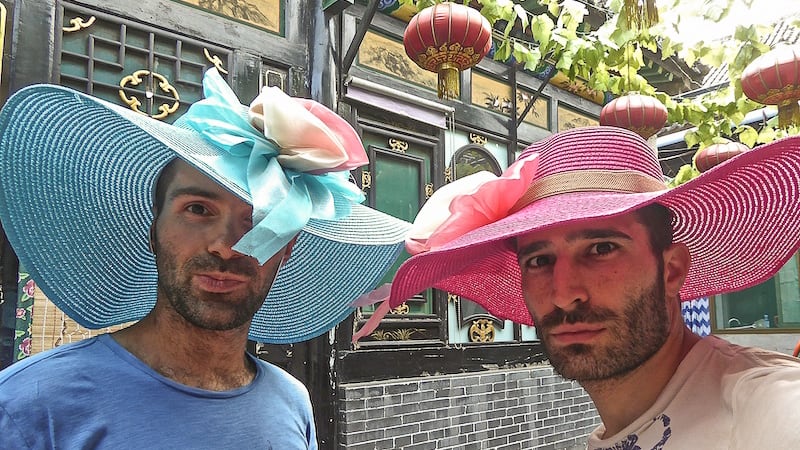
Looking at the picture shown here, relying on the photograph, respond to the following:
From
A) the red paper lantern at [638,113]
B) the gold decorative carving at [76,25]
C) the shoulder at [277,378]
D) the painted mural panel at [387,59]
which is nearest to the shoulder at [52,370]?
the shoulder at [277,378]

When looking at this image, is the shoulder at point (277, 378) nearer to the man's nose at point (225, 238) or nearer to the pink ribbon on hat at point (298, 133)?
the man's nose at point (225, 238)

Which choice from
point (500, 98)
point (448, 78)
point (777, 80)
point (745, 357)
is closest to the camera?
point (745, 357)

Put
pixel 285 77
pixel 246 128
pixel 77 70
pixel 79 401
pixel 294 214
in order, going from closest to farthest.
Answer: pixel 79 401 < pixel 294 214 < pixel 246 128 < pixel 77 70 < pixel 285 77

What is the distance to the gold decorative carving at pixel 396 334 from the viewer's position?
5090 mm

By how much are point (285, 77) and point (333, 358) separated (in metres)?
2.33

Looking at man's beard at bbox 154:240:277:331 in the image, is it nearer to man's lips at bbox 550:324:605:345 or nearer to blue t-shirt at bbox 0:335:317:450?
blue t-shirt at bbox 0:335:317:450

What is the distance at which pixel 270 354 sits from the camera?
4.38 metres

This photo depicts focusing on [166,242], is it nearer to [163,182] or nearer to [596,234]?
[163,182]

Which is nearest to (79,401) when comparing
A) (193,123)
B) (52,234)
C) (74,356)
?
(74,356)

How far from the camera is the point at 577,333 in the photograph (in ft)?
4.49

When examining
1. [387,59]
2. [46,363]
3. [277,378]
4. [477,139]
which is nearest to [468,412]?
[477,139]

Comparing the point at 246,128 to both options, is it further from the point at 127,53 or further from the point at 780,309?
the point at 780,309

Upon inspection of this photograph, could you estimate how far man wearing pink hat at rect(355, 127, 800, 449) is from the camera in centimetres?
123

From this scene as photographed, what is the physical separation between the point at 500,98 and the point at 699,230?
5198 mm
